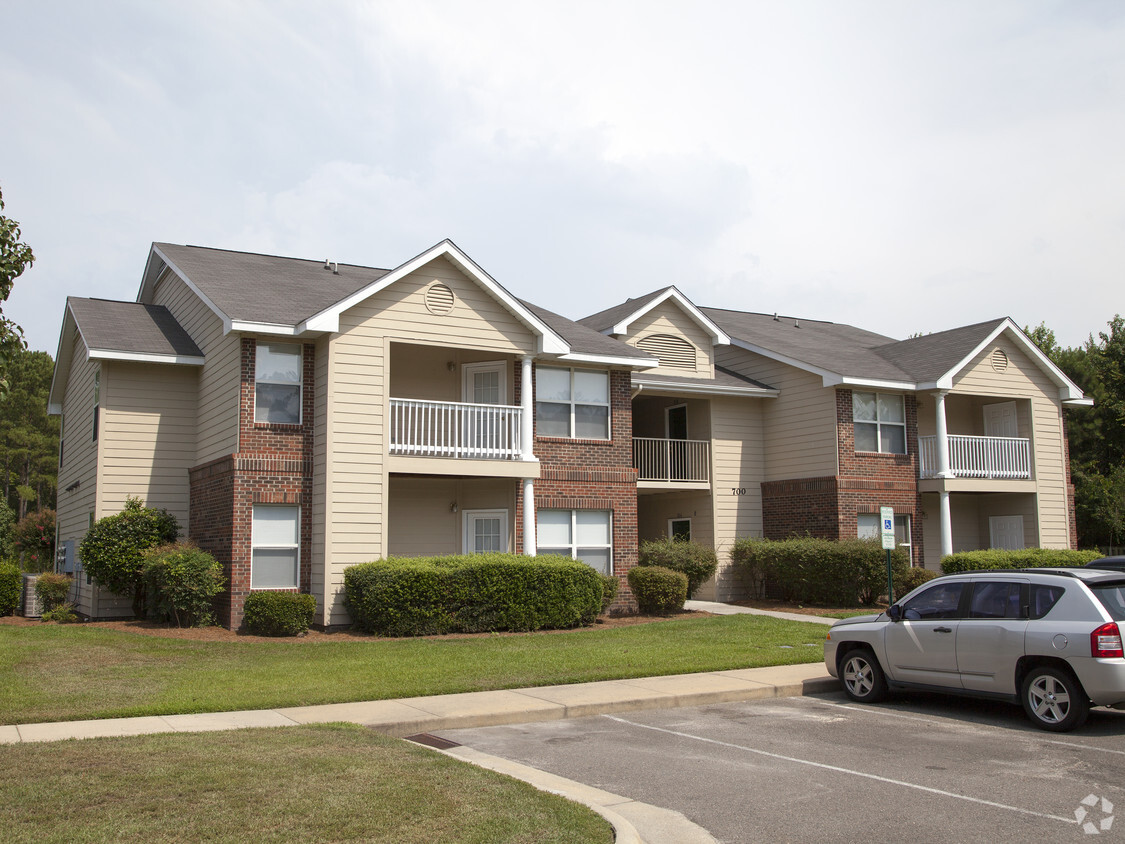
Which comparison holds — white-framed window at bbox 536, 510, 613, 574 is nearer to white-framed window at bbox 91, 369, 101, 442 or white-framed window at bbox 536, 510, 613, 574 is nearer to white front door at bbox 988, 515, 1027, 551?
white-framed window at bbox 91, 369, 101, 442

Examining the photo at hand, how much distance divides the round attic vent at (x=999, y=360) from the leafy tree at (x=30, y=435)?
48788 mm

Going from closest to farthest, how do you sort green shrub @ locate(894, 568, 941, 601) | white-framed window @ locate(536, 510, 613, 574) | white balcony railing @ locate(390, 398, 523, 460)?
white balcony railing @ locate(390, 398, 523, 460) → white-framed window @ locate(536, 510, 613, 574) → green shrub @ locate(894, 568, 941, 601)

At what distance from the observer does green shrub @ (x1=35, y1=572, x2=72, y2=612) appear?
67.7ft

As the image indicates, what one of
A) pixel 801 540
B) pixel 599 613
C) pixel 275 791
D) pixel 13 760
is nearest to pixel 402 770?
pixel 275 791

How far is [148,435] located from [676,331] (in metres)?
13.5

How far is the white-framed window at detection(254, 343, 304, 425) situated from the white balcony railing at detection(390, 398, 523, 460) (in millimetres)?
1880

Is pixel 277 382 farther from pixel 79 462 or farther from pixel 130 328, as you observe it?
pixel 79 462

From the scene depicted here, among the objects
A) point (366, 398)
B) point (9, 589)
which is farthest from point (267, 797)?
point (9, 589)

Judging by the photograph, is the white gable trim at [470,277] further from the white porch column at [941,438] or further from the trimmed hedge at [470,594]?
the white porch column at [941,438]

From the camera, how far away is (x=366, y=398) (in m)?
18.6

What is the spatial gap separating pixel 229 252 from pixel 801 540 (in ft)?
50.6

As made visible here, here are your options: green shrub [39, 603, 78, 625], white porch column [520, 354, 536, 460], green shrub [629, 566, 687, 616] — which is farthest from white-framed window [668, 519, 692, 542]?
green shrub [39, 603, 78, 625]

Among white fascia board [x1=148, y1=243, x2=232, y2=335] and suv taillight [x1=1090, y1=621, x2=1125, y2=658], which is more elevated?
white fascia board [x1=148, y1=243, x2=232, y2=335]

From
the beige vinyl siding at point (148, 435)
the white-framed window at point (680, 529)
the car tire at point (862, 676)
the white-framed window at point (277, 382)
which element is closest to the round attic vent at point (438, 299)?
the white-framed window at point (277, 382)
